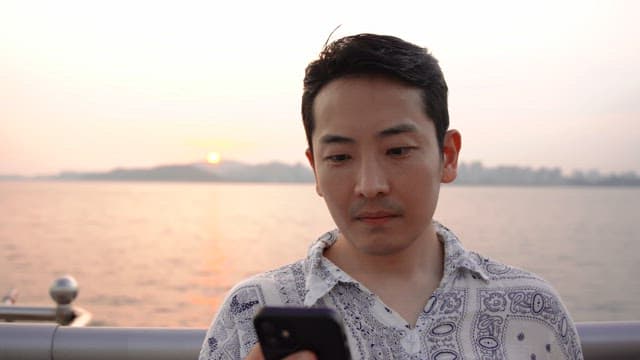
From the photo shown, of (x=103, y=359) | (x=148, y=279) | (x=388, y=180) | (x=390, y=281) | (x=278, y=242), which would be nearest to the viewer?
(x=388, y=180)

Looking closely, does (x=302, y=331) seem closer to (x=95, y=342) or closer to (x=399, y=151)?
(x=399, y=151)

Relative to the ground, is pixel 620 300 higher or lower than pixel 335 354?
lower

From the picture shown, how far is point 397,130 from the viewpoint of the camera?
1.76m

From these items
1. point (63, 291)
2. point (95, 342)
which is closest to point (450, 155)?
point (95, 342)

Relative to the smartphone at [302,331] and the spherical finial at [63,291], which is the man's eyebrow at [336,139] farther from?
the spherical finial at [63,291]

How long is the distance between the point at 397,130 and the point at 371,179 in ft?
0.44

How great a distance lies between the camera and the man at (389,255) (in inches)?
69.2

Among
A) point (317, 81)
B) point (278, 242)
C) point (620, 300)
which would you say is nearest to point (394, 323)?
point (317, 81)

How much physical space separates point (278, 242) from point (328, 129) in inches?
1224

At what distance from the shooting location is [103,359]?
2318mm

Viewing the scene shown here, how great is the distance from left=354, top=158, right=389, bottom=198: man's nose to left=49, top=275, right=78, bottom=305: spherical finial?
2162mm

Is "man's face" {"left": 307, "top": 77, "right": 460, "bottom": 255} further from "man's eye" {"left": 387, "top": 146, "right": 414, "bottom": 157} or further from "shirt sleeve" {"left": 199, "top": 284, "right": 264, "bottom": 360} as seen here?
"shirt sleeve" {"left": 199, "top": 284, "right": 264, "bottom": 360}

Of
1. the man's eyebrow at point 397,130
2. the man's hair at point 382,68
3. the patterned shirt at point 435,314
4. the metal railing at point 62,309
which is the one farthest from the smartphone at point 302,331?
the metal railing at point 62,309

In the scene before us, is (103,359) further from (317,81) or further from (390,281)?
(317,81)
